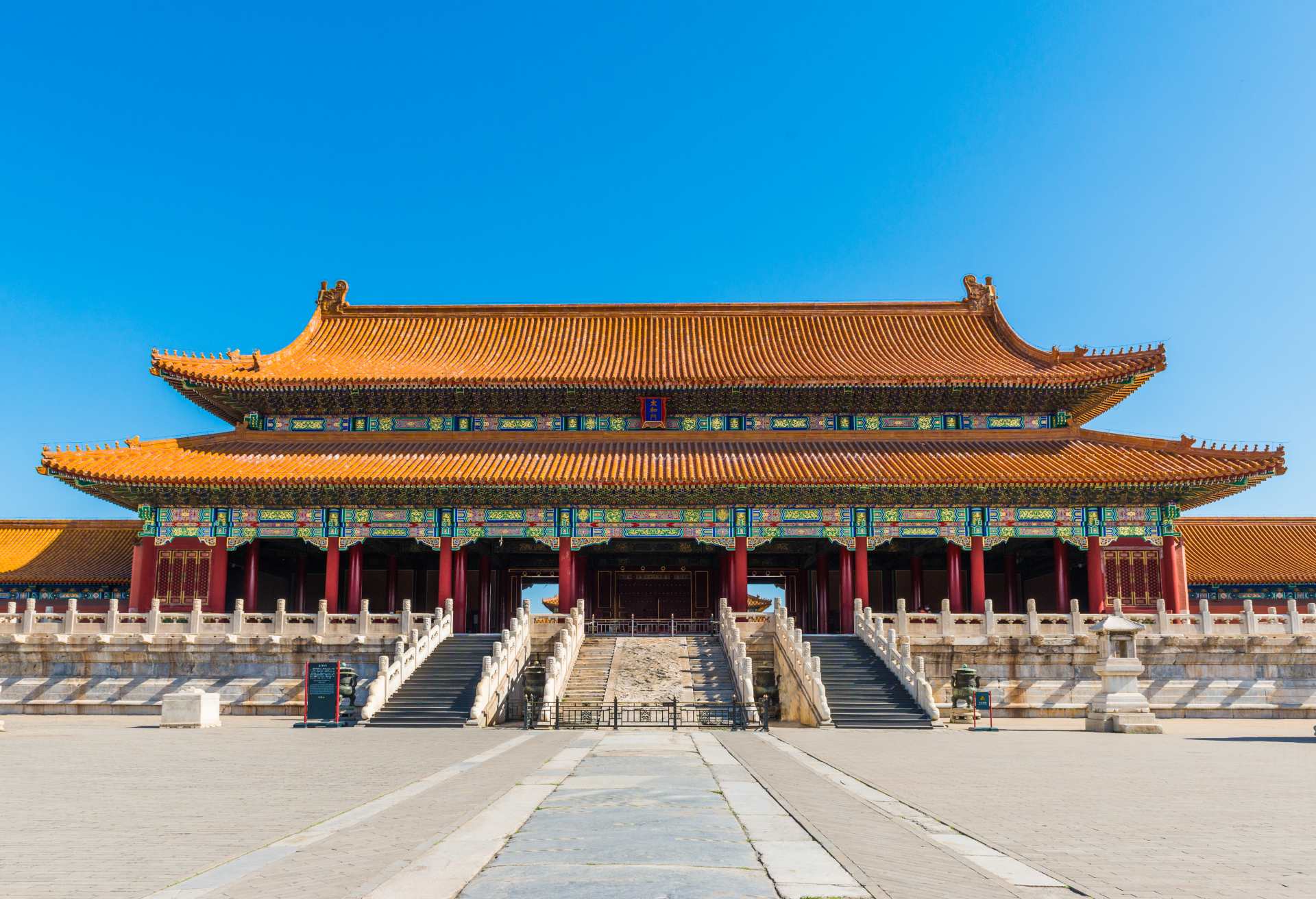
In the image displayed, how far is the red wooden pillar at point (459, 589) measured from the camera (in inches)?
1293

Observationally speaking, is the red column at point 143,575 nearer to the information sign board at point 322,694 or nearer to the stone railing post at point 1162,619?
the information sign board at point 322,694

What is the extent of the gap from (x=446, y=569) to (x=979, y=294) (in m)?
24.1

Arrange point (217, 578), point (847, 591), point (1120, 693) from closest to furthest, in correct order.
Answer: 1. point (1120, 693)
2. point (217, 578)
3. point (847, 591)

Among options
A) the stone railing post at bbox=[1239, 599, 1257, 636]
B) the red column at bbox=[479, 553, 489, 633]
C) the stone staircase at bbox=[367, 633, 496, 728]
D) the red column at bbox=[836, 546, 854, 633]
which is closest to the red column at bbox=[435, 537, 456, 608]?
the stone staircase at bbox=[367, 633, 496, 728]

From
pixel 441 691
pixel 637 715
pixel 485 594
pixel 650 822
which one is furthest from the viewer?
pixel 485 594

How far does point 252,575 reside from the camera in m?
33.5

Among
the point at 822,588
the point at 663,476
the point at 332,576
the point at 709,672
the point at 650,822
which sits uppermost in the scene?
the point at 663,476

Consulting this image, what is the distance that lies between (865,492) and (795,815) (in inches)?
977

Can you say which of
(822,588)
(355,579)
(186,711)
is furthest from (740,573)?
(186,711)

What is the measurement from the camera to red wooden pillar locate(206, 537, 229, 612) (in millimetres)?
32188

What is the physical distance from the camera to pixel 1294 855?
7512 millimetres

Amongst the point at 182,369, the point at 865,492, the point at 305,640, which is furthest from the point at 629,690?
the point at 182,369

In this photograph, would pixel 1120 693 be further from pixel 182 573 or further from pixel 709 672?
pixel 182 573

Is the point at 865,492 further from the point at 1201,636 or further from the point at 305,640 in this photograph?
the point at 305,640
